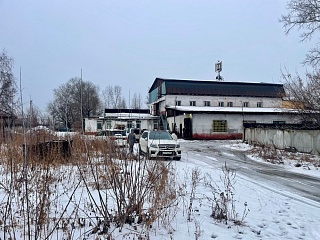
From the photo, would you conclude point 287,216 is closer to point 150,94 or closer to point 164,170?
point 164,170

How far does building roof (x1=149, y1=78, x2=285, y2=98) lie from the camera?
51.6m

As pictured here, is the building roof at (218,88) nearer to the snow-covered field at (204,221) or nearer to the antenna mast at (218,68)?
the antenna mast at (218,68)

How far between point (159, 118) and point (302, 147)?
31.4m

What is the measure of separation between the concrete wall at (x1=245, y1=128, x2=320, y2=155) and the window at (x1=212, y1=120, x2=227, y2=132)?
11295 millimetres

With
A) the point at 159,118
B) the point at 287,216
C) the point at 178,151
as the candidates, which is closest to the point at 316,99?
the point at 178,151

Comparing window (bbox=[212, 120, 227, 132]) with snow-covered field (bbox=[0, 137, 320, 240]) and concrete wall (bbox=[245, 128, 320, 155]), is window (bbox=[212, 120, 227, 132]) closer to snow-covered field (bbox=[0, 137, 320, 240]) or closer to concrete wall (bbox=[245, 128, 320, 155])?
concrete wall (bbox=[245, 128, 320, 155])

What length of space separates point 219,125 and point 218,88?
615 inches

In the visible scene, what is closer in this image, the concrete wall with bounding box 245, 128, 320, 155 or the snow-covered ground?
the snow-covered ground

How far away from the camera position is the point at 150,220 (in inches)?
185

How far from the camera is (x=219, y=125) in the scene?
39688 millimetres

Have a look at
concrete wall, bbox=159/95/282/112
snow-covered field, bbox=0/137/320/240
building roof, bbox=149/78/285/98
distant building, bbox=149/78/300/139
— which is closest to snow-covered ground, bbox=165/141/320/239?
snow-covered field, bbox=0/137/320/240

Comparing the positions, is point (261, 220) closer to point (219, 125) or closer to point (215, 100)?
point (219, 125)

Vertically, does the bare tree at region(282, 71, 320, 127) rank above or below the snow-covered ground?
above

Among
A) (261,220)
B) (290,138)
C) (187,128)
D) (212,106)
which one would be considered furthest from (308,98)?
(212,106)
